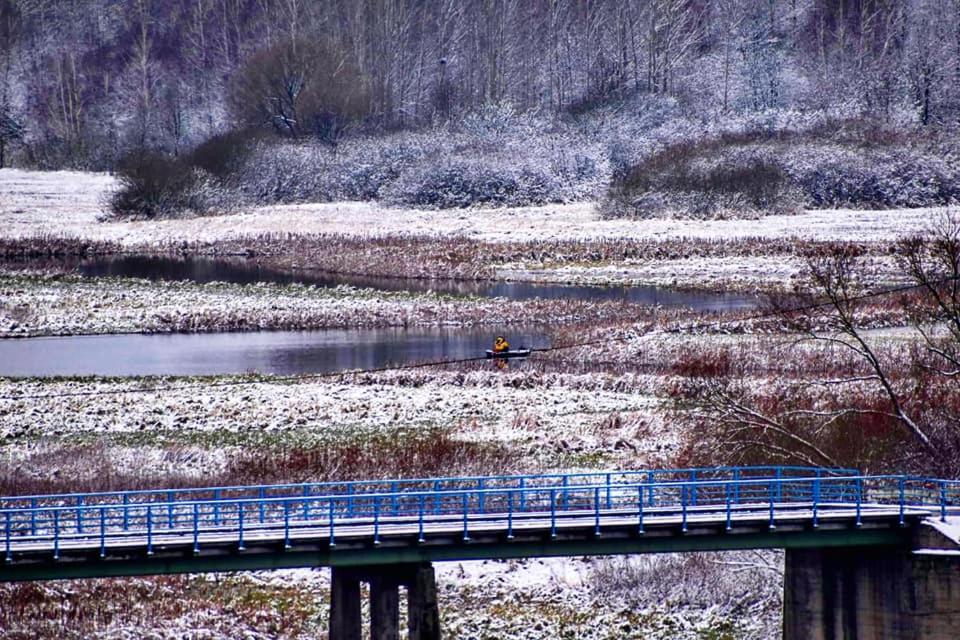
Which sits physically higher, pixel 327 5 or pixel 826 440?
pixel 327 5

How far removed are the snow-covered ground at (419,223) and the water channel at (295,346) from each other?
12.0 meters

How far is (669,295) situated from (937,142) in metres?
35.4

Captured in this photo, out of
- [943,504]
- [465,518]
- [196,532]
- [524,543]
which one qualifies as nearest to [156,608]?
[196,532]

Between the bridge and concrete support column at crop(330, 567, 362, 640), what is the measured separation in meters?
0.02

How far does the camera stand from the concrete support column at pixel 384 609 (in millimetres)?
23000

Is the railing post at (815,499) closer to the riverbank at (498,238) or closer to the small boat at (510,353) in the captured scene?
the small boat at (510,353)

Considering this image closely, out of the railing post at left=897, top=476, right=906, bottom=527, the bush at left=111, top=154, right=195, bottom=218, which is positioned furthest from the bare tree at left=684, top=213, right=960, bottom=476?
the bush at left=111, top=154, right=195, bottom=218

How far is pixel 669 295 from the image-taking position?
59.4 m

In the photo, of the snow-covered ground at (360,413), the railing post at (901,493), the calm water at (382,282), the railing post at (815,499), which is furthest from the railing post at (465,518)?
the calm water at (382,282)

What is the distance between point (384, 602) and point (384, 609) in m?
0.15

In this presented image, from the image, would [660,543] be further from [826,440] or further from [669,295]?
[669,295]

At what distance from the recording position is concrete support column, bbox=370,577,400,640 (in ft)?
75.5

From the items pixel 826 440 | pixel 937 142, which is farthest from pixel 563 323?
pixel 937 142

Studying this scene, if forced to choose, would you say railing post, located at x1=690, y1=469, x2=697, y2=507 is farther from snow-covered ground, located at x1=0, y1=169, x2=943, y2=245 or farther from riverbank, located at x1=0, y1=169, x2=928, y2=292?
snow-covered ground, located at x1=0, y1=169, x2=943, y2=245
